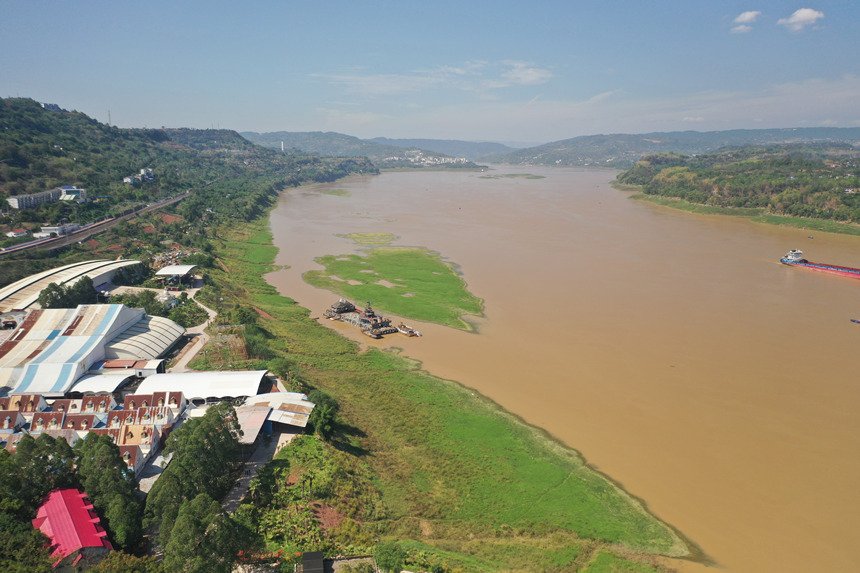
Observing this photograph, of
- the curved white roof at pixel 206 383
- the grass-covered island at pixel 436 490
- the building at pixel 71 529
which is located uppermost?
the building at pixel 71 529

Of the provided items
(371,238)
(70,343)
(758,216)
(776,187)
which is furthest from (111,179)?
(776,187)

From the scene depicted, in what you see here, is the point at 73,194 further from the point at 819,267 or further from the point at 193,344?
the point at 819,267

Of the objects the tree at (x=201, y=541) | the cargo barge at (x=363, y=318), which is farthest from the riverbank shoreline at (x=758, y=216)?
the tree at (x=201, y=541)

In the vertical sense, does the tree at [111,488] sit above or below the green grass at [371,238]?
below

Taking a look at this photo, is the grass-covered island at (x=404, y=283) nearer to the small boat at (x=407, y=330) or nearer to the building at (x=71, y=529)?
the small boat at (x=407, y=330)

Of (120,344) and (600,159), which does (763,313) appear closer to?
(120,344)

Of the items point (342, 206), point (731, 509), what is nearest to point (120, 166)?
point (342, 206)

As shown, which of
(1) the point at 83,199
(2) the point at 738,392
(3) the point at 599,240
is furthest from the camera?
(3) the point at 599,240
